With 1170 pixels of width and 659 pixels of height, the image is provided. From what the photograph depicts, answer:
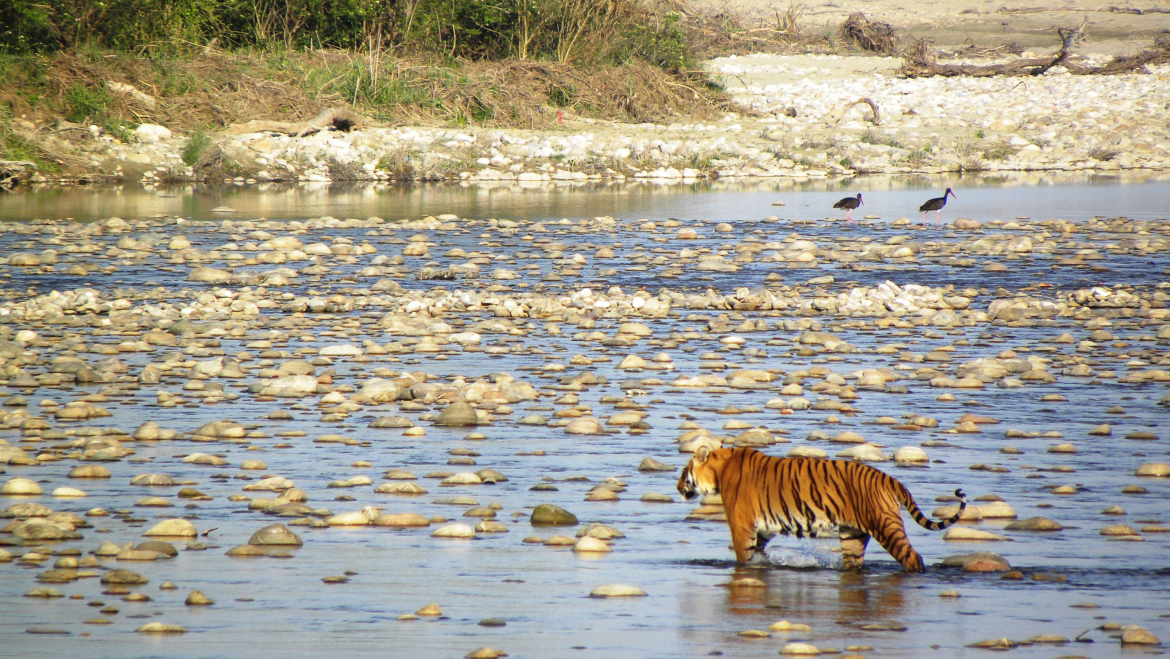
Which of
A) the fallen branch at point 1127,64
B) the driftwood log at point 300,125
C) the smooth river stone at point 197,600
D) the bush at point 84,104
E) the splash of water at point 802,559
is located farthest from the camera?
the fallen branch at point 1127,64

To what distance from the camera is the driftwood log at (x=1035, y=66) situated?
104ft

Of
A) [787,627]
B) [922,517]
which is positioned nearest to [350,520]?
[787,627]

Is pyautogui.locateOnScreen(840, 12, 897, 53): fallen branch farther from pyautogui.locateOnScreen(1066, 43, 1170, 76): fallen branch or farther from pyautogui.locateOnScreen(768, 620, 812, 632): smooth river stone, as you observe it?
pyautogui.locateOnScreen(768, 620, 812, 632): smooth river stone

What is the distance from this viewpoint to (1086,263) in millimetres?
11258

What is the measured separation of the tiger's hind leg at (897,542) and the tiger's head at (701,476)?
0.56 m

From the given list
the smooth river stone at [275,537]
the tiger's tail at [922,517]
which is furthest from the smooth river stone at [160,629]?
the tiger's tail at [922,517]

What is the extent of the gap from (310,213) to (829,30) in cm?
2853

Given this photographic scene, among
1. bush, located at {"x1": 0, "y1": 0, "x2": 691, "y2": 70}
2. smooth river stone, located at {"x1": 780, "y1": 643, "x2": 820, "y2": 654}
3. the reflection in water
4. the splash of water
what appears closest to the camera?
smooth river stone, located at {"x1": 780, "y1": 643, "x2": 820, "y2": 654}

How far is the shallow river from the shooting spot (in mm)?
3170

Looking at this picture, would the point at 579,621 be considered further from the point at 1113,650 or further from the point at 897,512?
the point at 1113,650

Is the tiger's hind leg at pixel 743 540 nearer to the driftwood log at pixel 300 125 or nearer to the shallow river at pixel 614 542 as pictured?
the shallow river at pixel 614 542

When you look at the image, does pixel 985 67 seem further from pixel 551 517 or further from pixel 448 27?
pixel 551 517

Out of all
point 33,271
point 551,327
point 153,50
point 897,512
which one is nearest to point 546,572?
point 897,512

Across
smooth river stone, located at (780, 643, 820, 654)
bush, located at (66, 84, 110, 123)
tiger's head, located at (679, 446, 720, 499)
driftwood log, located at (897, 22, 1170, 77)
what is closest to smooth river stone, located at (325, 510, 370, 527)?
tiger's head, located at (679, 446, 720, 499)
